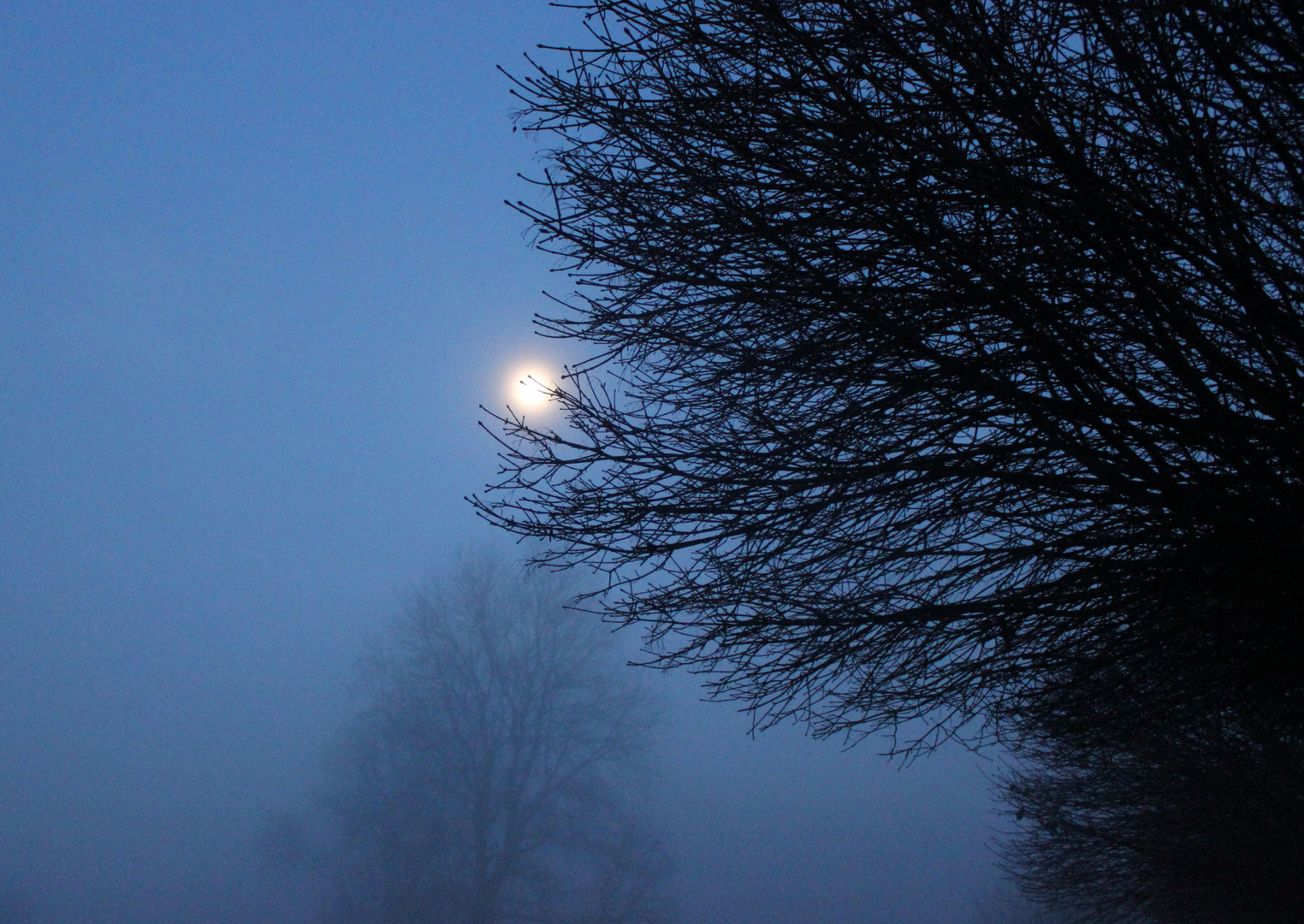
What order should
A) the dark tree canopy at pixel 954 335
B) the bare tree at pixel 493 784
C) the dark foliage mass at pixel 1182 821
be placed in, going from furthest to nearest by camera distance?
the bare tree at pixel 493 784 → the dark foliage mass at pixel 1182 821 → the dark tree canopy at pixel 954 335

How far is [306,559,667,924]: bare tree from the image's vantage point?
16016mm

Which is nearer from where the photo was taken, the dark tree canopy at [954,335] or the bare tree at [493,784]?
the dark tree canopy at [954,335]

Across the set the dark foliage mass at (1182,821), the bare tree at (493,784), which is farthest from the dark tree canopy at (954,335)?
the bare tree at (493,784)

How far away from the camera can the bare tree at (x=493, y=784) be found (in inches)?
631

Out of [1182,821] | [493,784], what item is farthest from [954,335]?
[493,784]

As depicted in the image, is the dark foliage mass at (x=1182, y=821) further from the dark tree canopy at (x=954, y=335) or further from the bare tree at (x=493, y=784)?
the bare tree at (x=493, y=784)

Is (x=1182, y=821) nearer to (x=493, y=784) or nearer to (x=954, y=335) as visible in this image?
(x=954, y=335)

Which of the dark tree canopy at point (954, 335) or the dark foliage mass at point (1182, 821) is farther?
the dark foliage mass at point (1182, 821)

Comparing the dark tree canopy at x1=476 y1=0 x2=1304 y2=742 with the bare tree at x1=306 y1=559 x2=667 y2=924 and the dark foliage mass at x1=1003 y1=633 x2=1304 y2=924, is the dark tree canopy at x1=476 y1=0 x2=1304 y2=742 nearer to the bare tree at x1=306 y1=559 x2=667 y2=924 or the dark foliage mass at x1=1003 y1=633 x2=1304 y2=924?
the dark foliage mass at x1=1003 y1=633 x2=1304 y2=924

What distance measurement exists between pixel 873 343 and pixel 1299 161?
1622mm

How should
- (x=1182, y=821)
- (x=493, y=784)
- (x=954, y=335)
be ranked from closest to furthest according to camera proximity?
1. (x=954, y=335)
2. (x=1182, y=821)
3. (x=493, y=784)

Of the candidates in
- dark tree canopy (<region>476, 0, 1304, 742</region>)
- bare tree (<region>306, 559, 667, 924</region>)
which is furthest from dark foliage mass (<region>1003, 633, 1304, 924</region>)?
bare tree (<region>306, 559, 667, 924</region>)

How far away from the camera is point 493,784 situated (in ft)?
57.0

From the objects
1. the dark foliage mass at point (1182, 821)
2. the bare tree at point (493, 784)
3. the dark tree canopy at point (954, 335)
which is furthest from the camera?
the bare tree at point (493, 784)
